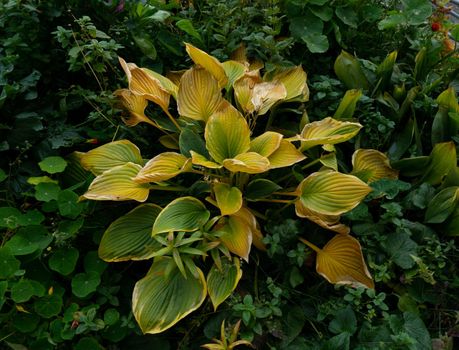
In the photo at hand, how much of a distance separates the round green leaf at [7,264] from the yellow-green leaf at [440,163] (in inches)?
54.4

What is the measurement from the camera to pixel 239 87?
5.43 ft

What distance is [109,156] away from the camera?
1.59 m

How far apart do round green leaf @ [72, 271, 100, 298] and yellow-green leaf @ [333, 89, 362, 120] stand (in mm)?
1002

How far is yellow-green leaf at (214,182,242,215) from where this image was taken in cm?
138

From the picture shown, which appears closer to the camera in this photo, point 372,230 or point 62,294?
point 62,294

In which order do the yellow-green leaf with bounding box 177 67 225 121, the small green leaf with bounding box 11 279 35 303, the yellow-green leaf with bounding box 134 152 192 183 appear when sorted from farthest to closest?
the yellow-green leaf with bounding box 177 67 225 121 → the yellow-green leaf with bounding box 134 152 192 183 → the small green leaf with bounding box 11 279 35 303

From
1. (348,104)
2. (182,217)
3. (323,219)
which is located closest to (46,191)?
(182,217)

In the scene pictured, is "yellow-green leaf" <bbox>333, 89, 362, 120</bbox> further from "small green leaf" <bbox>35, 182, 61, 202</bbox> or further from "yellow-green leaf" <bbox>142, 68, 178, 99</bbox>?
"small green leaf" <bbox>35, 182, 61, 202</bbox>

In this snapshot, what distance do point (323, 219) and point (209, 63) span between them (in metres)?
0.67

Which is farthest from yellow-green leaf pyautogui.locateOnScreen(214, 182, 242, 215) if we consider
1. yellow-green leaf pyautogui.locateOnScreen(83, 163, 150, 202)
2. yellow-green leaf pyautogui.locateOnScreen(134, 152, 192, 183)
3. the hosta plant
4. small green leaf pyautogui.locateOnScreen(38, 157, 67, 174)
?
small green leaf pyautogui.locateOnScreen(38, 157, 67, 174)

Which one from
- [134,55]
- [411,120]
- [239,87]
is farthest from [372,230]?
[134,55]

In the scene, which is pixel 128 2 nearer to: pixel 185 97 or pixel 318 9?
pixel 185 97

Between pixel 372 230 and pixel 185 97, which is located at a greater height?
pixel 185 97

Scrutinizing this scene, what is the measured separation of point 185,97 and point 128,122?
242 millimetres
